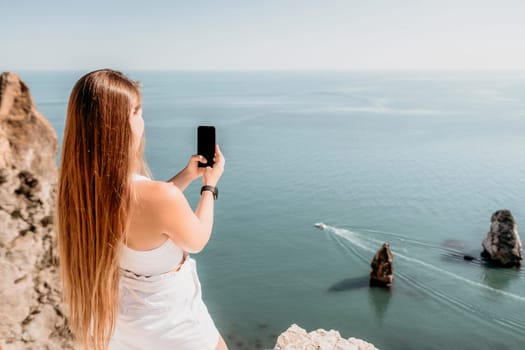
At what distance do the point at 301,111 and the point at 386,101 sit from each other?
40.3 m

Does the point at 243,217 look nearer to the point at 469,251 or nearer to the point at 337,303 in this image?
the point at 337,303

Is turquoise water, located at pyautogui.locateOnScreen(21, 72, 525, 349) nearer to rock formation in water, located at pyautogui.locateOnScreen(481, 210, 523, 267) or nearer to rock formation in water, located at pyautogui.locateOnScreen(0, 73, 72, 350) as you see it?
rock formation in water, located at pyautogui.locateOnScreen(481, 210, 523, 267)

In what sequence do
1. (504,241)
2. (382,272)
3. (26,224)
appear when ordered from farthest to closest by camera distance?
(504,241) < (382,272) < (26,224)

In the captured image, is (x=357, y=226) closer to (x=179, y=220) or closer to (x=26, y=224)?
(x=26, y=224)

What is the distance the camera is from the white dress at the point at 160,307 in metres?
2.44

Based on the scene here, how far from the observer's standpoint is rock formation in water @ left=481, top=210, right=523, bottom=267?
117 ft

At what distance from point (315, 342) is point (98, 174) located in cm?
1246

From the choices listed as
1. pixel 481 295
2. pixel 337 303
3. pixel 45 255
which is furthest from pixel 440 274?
pixel 45 255

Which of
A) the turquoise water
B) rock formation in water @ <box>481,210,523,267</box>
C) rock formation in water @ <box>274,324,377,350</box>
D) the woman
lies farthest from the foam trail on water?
the woman

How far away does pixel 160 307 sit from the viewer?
251 cm

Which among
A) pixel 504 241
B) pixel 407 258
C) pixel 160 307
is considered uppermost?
pixel 160 307

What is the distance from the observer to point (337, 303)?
108 feet

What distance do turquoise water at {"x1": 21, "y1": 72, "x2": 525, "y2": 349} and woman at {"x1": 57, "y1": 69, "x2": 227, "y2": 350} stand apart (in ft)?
81.6

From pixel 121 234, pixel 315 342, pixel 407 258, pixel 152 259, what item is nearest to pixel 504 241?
pixel 407 258
